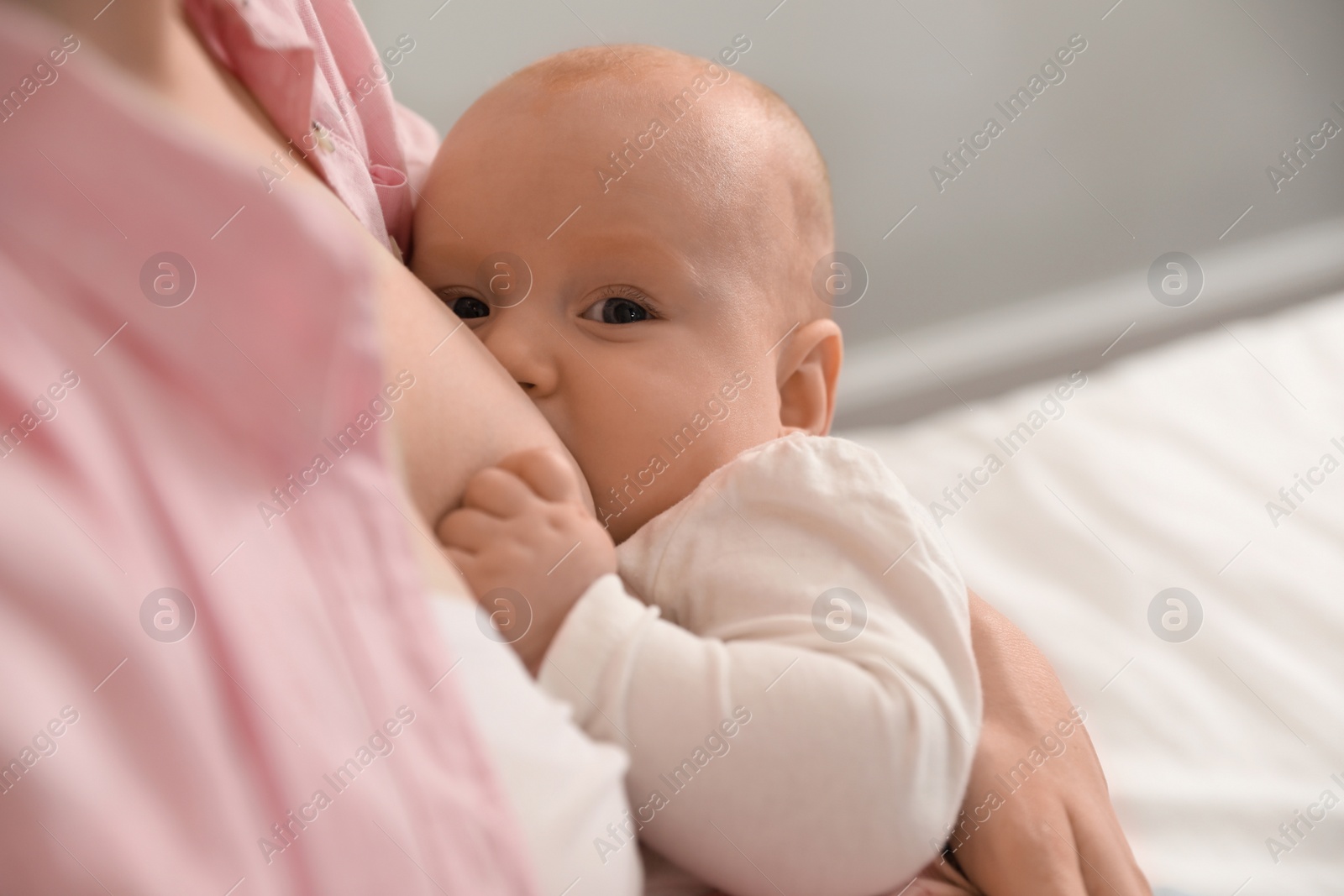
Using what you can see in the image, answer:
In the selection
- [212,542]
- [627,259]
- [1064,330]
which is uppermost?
[212,542]

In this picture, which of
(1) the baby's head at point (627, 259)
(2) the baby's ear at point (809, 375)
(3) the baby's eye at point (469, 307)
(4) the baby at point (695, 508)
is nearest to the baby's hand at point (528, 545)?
(4) the baby at point (695, 508)

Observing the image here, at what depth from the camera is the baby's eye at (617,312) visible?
83cm

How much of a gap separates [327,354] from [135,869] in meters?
0.22

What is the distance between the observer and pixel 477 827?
44 centimetres

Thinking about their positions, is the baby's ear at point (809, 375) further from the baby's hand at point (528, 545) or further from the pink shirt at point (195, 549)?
the pink shirt at point (195, 549)

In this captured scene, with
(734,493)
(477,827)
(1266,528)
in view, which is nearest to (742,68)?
(1266,528)

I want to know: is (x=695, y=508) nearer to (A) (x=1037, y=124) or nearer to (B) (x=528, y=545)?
(B) (x=528, y=545)

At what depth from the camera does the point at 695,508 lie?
0.71 meters

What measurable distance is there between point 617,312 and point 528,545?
307mm

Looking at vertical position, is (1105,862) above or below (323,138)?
below

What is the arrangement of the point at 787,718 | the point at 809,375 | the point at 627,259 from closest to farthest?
the point at 787,718 < the point at 627,259 < the point at 809,375

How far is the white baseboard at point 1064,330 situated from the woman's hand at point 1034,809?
3.93ft

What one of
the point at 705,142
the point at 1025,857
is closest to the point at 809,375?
the point at 705,142

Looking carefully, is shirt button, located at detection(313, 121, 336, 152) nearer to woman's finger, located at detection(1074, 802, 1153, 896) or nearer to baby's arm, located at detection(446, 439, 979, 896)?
baby's arm, located at detection(446, 439, 979, 896)
